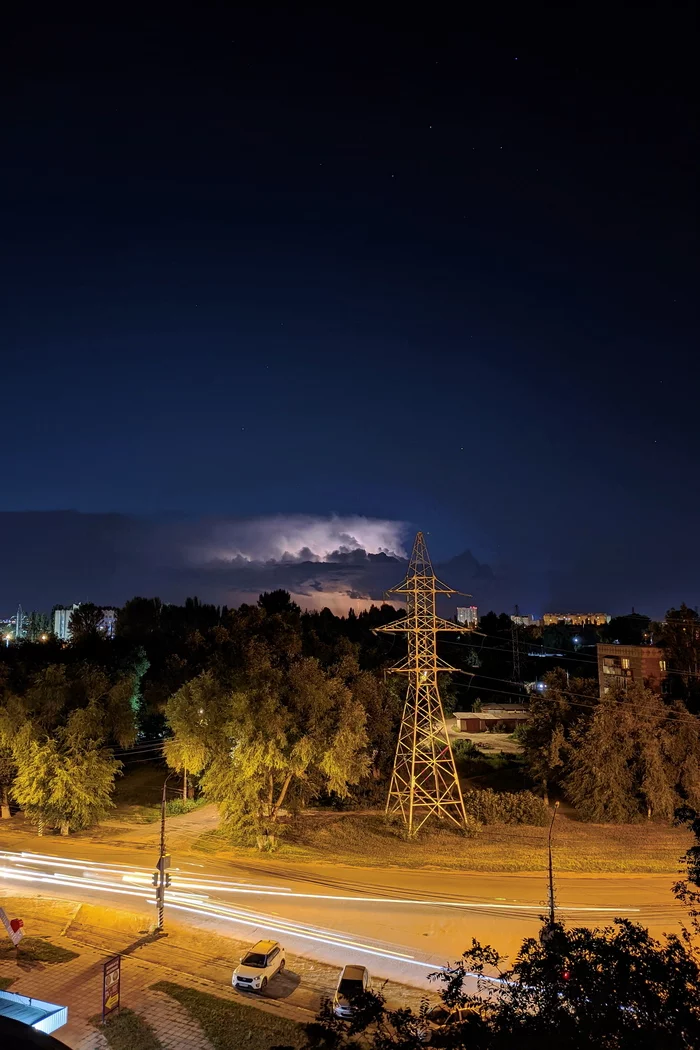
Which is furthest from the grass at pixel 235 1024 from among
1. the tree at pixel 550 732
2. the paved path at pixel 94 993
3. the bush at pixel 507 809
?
the tree at pixel 550 732

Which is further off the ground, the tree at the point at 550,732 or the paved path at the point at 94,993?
the tree at the point at 550,732

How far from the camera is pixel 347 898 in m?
28.5

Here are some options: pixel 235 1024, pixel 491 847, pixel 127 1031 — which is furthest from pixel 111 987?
pixel 491 847

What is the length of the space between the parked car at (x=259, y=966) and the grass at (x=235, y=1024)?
2.25 feet

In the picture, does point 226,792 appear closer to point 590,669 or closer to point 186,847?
point 186,847

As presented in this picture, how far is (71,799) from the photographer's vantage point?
1415 inches

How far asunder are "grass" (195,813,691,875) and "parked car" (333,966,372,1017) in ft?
41.4

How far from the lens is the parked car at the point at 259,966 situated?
2084cm

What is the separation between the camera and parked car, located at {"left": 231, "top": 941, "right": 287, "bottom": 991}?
20844mm

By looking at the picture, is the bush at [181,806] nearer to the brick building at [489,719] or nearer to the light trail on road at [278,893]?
the light trail on road at [278,893]

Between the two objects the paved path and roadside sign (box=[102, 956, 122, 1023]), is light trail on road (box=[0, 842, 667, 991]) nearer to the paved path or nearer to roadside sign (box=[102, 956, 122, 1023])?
the paved path

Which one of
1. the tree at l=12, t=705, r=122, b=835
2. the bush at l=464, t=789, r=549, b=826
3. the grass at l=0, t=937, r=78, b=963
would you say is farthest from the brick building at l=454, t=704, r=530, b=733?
the grass at l=0, t=937, r=78, b=963

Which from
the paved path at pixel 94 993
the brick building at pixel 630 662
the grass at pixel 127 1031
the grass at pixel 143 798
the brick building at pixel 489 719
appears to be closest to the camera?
the grass at pixel 127 1031

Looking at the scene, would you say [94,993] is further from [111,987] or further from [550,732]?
[550,732]
